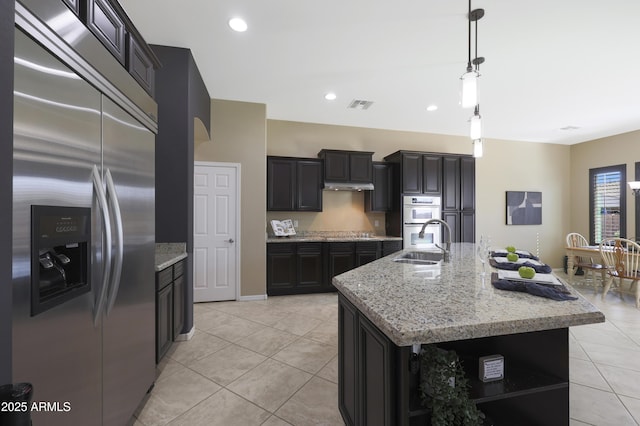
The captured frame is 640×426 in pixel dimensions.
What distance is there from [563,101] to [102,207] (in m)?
5.76

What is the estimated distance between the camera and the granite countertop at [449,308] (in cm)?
100

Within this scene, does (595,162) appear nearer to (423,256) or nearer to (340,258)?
(340,258)

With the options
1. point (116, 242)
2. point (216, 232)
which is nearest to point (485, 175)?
point (216, 232)

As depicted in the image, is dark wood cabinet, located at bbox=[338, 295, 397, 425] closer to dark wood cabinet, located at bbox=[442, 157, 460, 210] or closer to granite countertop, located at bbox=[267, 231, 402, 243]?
granite countertop, located at bbox=[267, 231, 402, 243]

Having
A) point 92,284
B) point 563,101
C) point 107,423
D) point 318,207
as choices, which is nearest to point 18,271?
point 92,284

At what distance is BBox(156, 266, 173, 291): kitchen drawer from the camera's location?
2.19 meters

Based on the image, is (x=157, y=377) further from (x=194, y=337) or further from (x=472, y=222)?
(x=472, y=222)

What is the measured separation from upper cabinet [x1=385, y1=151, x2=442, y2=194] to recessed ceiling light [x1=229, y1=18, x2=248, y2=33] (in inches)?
134

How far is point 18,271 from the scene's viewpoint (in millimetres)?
875

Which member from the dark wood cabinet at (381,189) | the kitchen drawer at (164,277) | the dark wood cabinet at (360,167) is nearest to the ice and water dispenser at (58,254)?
the kitchen drawer at (164,277)

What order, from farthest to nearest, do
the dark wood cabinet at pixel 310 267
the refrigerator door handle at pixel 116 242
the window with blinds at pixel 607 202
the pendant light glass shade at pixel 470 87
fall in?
the window with blinds at pixel 607 202 → the dark wood cabinet at pixel 310 267 → the pendant light glass shade at pixel 470 87 → the refrigerator door handle at pixel 116 242

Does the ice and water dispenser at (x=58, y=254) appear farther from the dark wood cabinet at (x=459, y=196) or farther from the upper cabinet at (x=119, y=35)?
the dark wood cabinet at (x=459, y=196)

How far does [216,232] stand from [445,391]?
3.79 metres

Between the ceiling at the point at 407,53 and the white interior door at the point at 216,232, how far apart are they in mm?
1177
